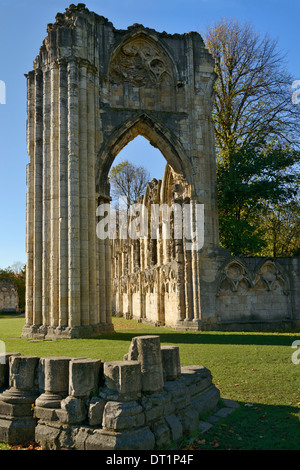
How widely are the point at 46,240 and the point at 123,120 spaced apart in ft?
16.4

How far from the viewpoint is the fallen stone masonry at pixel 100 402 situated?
390cm

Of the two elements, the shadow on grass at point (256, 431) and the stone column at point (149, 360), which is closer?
the shadow on grass at point (256, 431)

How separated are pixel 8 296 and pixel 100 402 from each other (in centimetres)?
3654

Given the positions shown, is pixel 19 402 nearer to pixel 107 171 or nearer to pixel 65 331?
pixel 65 331

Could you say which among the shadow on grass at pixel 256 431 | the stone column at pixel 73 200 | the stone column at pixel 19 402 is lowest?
the shadow on grass at pixel 256 431

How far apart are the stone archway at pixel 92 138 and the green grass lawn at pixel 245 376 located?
1910 mm

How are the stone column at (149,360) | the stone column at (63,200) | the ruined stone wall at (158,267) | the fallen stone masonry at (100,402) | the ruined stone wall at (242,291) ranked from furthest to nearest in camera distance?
the ruined stone wall at (158,267)
the ruined stone wall at (242,291)
the stone column at (63,200)
the stone column at (149,360)
the fallen stone masonry at (100,402)

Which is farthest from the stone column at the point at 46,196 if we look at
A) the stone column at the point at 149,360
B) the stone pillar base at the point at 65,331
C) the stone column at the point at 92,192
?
the stone column at the point at 149,360

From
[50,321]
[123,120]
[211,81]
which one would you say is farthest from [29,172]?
[211,81]

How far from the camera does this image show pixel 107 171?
14539 mm

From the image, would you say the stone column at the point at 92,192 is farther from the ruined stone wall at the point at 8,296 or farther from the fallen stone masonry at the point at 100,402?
the ruined stone wall at the point at 8,296

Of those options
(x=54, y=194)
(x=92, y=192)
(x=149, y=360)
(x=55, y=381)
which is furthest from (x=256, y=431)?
(x=54, y=194)

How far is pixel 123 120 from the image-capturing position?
14898 mm

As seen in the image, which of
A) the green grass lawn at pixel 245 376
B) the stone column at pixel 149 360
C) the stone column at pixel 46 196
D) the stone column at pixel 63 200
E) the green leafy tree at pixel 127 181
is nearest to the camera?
the green grass lawn at pixel 245 376
